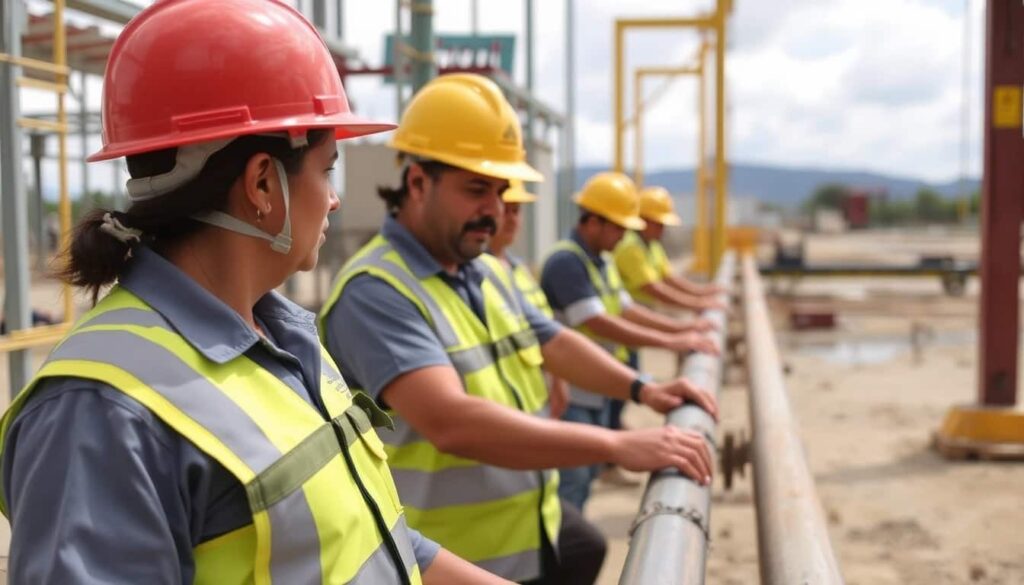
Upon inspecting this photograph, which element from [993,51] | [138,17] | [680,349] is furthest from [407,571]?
[993,51]

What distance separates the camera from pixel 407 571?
146 cm

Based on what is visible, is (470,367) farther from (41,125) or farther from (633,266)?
(633,266)

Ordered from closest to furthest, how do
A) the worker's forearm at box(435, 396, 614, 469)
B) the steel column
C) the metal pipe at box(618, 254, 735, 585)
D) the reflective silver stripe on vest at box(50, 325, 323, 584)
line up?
1. the reflective silver stripe on vest at box(50, 325, 323, 584)
2. the metal pipe at box(618, 254, 735, 585)
3. the worker's forearm at box(435, 396, 614, 469)
4. the steel column

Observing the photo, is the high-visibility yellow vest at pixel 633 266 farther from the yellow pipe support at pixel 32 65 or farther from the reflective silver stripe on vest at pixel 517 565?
the reflective silver stripe on vest at pixel 517 565

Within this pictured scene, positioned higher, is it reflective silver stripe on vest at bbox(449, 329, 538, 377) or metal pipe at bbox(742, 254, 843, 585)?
reflective silver stripe on vest at bbox(449, 329, 538, 377)

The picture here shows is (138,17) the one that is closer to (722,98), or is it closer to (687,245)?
(722,98)

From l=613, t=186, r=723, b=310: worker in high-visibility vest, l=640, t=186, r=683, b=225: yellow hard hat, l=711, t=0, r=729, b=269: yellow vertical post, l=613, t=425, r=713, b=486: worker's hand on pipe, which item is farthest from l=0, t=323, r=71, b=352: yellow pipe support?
l=711, t=0, r=729, b=269: yellow vertical post

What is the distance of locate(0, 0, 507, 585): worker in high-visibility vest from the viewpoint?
42.0 inches

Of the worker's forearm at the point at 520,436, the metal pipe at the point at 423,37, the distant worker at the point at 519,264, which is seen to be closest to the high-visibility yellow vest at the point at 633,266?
the metal pipe at the point at 423,37

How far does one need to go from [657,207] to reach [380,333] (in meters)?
6.44

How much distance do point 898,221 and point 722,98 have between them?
7236 cm

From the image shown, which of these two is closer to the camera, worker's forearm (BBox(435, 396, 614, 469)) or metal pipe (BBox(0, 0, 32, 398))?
worker's forearm (BBox(435, 396, 614, 469))

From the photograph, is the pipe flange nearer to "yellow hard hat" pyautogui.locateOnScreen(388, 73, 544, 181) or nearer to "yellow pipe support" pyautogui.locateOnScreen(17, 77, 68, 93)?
"yellow hard hat" pyautogui.locateOnScreen(388, 73, 544, 181)

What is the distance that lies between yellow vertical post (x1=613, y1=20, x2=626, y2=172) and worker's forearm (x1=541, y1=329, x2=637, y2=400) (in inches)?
350
